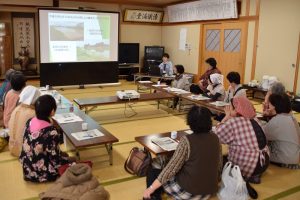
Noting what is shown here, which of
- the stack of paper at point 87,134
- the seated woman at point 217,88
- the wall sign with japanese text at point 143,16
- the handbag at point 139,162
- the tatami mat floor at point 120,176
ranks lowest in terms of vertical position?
the tatami mat floor at point 120,176

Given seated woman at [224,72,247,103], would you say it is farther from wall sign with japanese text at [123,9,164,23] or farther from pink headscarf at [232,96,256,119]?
wall sign with japanese text at [123,9,164,23]

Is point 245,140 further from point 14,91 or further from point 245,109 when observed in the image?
point 14,91

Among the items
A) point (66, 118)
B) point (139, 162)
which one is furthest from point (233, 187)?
point (66, 118)

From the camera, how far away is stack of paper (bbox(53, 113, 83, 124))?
11.4 feet

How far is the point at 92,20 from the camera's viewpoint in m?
7.93

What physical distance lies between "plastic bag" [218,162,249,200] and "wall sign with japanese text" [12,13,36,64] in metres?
9.26

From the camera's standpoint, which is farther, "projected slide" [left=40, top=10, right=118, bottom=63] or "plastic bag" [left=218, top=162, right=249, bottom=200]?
"projected slide" [left=40, top=10, right=118, bottom=63]

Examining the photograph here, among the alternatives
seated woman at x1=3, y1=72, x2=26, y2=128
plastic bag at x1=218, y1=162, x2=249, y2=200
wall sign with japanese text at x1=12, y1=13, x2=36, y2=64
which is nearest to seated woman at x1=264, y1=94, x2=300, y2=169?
plastic bag at x1=218, y1=162, x2=249, y2=200

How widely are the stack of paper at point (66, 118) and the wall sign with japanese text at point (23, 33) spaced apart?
7.25 meters

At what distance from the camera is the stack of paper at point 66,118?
3.49m

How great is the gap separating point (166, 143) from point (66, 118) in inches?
56.2

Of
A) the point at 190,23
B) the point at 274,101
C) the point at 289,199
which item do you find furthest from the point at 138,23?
the point at 289,199

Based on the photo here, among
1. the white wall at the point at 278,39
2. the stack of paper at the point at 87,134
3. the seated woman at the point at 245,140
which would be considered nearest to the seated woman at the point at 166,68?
the white wall at the point at 278,39

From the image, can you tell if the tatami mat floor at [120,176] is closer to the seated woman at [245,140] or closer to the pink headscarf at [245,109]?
the seated woman at [245,140]
